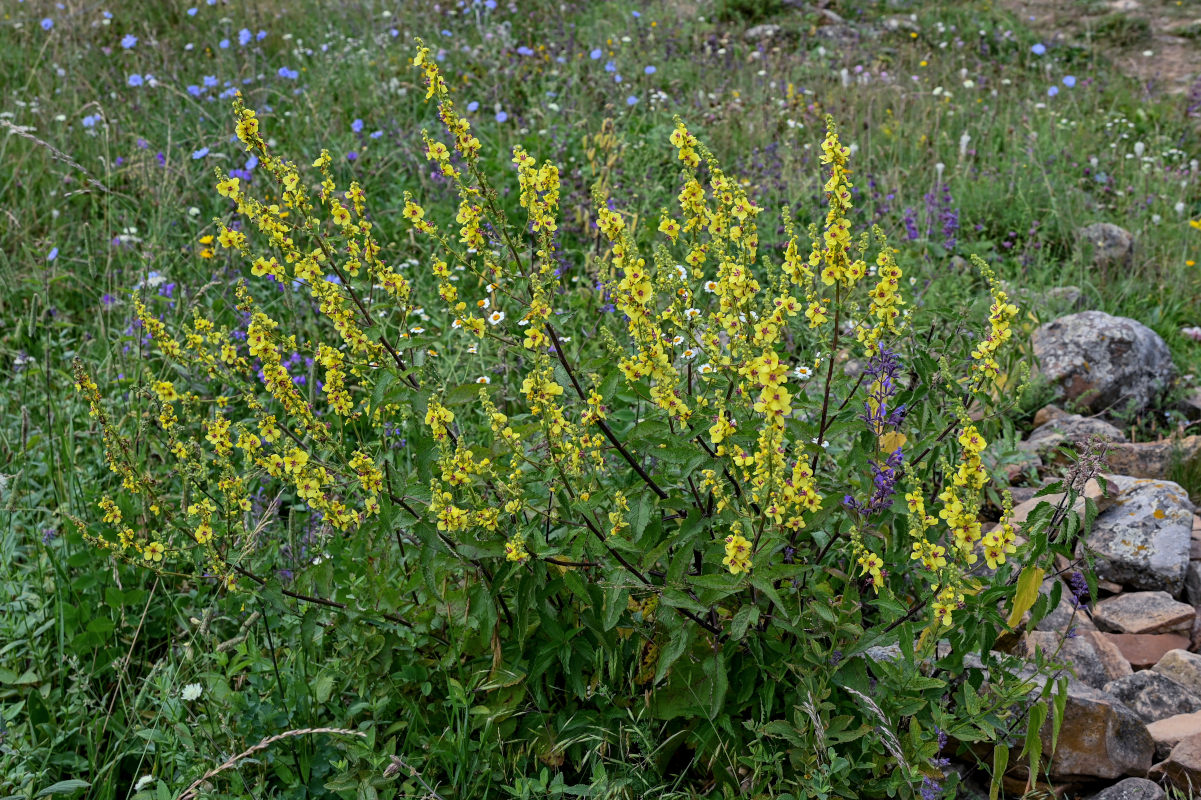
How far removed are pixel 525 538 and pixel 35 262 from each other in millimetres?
3832

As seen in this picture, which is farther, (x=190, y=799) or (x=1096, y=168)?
(x=1096, y=168)

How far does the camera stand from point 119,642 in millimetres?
3025

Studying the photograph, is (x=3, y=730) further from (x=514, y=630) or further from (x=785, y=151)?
(x=785, y=151)

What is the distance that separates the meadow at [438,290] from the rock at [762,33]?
0.04 meters

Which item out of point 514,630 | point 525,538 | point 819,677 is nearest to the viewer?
point 525,538

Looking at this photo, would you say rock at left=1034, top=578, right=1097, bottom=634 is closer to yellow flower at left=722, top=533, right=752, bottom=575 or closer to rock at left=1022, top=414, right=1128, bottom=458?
rock at left=1022, top=414, right=1128, bottom=458

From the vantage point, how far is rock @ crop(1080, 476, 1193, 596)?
125 inches

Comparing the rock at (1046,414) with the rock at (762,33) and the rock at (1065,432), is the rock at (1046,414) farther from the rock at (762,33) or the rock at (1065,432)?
the rock at (762,33)

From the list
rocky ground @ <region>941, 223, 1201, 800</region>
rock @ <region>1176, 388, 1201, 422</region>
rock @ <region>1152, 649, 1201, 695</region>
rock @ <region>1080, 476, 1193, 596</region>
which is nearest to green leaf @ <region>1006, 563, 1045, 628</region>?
rocky ground @ <region>941, 223, 1201, 800</region>

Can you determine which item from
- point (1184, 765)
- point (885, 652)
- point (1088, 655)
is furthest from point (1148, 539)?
point (885, 652)

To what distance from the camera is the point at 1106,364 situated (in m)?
4.18

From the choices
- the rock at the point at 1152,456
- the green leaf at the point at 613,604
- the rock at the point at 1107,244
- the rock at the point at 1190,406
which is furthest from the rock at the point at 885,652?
the rock at the point at 1107,244

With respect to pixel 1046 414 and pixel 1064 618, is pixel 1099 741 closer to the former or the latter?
pixel 1064 618

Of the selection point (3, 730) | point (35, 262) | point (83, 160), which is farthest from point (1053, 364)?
point (83, 160)
